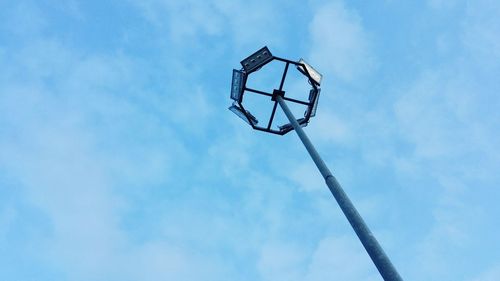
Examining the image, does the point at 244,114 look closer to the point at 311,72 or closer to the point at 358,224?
the point at 311,72

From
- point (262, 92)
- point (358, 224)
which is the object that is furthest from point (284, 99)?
point (358, 224)

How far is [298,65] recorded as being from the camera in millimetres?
9961

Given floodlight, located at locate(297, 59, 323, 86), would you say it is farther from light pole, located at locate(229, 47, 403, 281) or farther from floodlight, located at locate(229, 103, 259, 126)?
floodlight, located at locate(229, 103, 259, 126)

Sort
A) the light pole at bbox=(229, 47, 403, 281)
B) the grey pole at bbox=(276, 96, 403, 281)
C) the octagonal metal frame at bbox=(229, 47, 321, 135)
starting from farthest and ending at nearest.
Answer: the octagonal metal frame at bbox=(229, 47, 321, 135), the light pole at bbox=(229, 47, 403, 281), the grey pole at bbox=(276, 96, 403, 281)

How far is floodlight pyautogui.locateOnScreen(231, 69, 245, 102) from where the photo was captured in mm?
Answer: 9648

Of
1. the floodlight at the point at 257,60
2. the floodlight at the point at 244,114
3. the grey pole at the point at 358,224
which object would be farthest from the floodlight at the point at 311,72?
the grey pole at the point at 358,224

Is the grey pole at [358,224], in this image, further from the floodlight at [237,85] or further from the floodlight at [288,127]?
the floodlight at [237,85]

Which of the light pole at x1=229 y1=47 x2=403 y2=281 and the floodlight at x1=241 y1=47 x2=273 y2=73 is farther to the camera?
the floodlight at x1=241 y1=47 x2=273 y2=73

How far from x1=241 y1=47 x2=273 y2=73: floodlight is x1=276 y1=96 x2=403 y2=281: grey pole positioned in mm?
2478

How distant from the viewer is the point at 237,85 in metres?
9.77

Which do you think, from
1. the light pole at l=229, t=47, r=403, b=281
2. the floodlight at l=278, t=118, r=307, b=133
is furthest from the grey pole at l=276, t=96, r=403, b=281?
the floodlight at l=278, t=118, r=307, b=133

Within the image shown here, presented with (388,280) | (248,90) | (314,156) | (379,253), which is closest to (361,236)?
(379,253)

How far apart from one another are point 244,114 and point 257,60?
1223mm

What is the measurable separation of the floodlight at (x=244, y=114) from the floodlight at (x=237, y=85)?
319 millimetres
